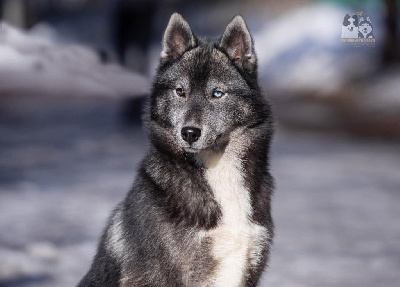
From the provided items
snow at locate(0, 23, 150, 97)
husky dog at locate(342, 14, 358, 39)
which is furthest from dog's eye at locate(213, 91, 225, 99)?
husky dog at locate(342, 14, 358, 39)

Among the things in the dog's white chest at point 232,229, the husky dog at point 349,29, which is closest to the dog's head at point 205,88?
the dog's white chest at point 232,229

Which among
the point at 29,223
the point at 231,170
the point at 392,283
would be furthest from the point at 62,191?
the point at 231,170

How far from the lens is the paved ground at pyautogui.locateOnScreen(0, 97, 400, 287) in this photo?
492 cm

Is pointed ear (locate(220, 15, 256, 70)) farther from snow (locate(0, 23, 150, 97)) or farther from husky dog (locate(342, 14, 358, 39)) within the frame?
husky dog (locate(342, 14, 358, 39))

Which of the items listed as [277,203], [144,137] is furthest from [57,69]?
[277,203]

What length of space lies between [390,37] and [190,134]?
1065 cm

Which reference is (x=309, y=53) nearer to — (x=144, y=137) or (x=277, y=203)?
(x=277, y=203)

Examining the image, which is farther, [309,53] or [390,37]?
[309,53]

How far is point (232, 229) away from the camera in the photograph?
2.92 metres

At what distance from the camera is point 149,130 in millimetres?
3143

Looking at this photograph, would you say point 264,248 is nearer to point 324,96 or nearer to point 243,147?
point 243,147

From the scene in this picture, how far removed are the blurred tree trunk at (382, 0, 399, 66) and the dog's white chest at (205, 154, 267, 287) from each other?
976 cm

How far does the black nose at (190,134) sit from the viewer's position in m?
2.92

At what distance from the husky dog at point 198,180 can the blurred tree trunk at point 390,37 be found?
9.58 metres
